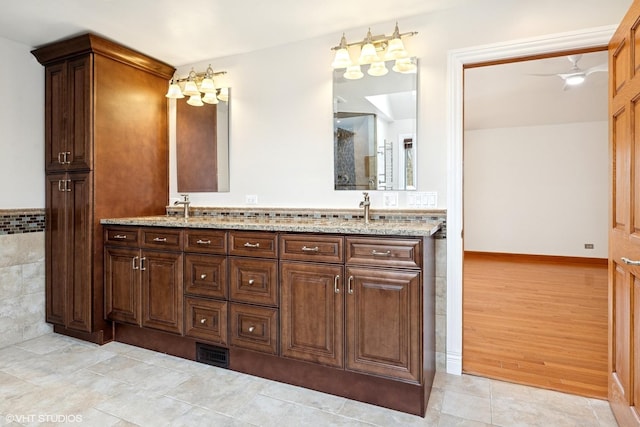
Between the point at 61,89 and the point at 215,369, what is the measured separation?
2.45 m

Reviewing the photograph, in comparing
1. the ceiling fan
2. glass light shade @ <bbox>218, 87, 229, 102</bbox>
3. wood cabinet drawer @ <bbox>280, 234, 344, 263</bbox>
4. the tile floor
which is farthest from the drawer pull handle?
the ceiling fan

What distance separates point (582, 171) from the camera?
593cm

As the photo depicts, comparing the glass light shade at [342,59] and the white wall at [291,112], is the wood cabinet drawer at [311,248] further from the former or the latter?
the glass light shade at [342,59]

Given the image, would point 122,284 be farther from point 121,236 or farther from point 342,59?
point 342,59

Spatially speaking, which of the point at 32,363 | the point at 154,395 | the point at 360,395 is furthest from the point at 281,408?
the point at 32,363

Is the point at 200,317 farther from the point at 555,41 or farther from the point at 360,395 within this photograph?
the point at 555,41

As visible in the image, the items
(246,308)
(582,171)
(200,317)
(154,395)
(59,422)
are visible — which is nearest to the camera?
(59,422)

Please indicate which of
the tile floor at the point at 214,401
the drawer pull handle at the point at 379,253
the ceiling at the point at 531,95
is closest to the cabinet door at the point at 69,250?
the tile floor at the point at 214,401

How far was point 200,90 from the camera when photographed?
3.03 m

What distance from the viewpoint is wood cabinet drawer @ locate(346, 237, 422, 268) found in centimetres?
184

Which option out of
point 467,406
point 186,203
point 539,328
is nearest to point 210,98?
point 186,203

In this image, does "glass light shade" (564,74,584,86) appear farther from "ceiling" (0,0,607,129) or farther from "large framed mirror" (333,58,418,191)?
"large framed mirror" (333,58,418,191)

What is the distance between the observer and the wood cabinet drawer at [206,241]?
2.30 metres

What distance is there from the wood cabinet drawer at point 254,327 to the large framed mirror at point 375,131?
1038 millimetres
